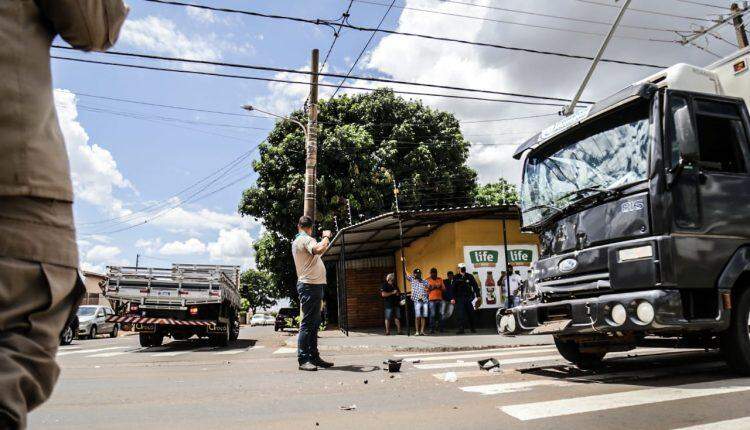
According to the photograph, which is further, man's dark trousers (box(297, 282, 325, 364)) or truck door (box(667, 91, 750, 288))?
man's dark trousers (box(297, 282, 325, 364))

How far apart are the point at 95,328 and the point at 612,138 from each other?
22720 mm

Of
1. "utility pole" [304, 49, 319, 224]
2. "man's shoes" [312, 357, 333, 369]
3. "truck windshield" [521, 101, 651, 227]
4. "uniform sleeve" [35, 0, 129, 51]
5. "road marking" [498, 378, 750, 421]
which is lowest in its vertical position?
"man's shoes" [312, 357, 333, 369]

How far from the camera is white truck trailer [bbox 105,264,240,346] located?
1152cm

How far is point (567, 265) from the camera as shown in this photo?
525 cm

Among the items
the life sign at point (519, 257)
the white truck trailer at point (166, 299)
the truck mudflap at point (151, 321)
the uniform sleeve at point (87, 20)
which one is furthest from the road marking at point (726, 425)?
the life sign at point (519, 257)

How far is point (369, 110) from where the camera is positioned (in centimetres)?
2512

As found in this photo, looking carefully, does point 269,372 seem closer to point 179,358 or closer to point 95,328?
point 179,358

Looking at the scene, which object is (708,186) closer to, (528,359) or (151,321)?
(528,359)

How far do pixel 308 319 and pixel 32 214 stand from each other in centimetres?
553

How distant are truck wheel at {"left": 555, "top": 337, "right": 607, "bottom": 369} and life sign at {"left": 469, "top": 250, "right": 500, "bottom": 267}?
989cm

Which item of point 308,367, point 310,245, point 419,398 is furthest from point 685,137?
point 308,367

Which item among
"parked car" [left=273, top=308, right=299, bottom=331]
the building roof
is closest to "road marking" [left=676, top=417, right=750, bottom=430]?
the building roof

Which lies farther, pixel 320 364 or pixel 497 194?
pixel 497 194

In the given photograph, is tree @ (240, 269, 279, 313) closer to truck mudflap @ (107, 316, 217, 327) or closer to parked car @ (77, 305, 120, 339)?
parked car @ (77, 305, 120, 339)
